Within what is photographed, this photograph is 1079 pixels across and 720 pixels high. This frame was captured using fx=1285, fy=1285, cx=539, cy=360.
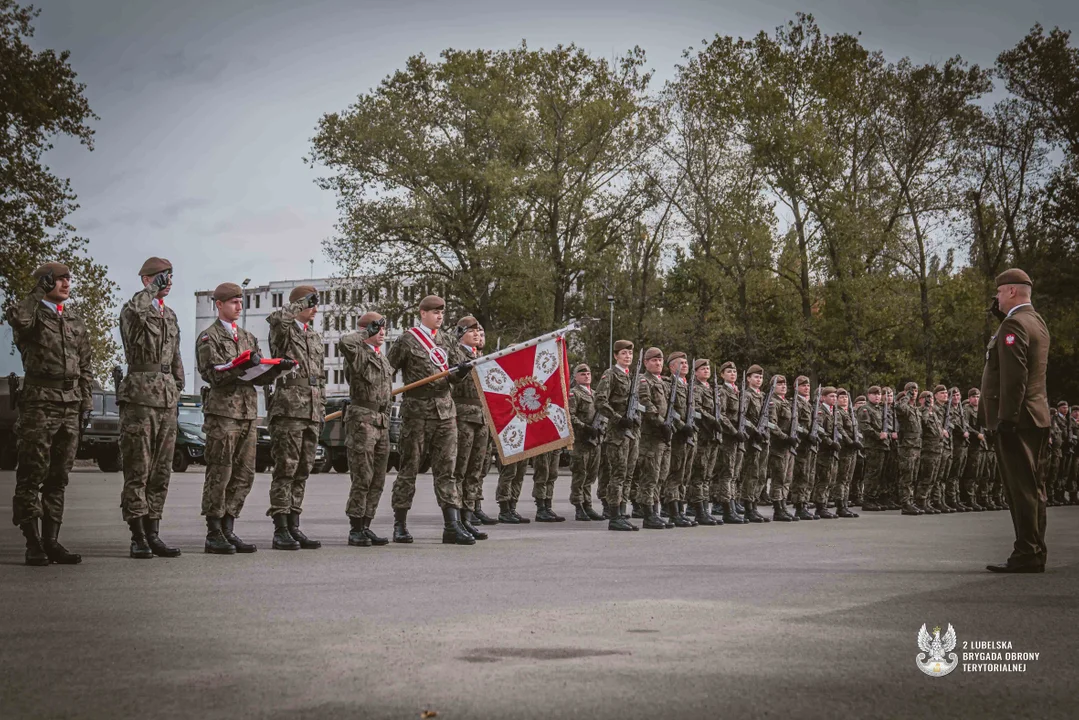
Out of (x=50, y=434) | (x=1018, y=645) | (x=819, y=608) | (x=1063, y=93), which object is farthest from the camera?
(x=1063, y=93)

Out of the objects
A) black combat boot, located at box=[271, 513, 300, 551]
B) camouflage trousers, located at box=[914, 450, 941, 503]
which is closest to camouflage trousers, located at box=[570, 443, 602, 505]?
black combat boot, located at box=[271, 513, 300, 551]

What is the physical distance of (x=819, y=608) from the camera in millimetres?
7258

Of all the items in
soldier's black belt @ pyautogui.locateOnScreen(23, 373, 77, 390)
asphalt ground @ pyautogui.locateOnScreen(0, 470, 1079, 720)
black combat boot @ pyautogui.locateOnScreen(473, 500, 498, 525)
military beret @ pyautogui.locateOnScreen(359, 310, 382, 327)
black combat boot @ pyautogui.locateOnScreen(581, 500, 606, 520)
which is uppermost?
military beret @ pyautogui.locateOnScreen(359, 310, 382, 327)

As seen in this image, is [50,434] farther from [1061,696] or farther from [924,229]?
[924,229]

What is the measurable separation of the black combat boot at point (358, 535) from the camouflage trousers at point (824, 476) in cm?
944

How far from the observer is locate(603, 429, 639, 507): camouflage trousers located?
48.6 ft

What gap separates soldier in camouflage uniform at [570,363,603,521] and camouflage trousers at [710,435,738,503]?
5.20 feet

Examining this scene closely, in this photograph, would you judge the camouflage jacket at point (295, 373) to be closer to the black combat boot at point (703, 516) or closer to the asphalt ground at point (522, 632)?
the asphalt ground at point (522, 632)

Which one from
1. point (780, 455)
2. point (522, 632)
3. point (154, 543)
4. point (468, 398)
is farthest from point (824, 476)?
point (522, 632)

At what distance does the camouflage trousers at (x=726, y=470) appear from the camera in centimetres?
1658

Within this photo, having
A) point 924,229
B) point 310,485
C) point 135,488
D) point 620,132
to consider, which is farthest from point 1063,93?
point 135,488

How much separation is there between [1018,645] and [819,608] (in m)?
1.43

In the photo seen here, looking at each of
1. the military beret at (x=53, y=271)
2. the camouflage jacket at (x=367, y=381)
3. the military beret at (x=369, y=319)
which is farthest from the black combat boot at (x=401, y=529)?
the military beret at (x=53, y=271)

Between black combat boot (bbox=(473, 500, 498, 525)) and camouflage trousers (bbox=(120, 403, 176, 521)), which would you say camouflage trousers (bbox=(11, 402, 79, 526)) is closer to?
camouflage trousers (bbox=(120, 403, 176, 521))
